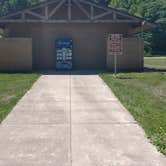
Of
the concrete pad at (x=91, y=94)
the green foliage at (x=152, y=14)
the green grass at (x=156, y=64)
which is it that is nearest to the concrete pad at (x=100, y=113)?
the concrete pad at (x=91, y=94)

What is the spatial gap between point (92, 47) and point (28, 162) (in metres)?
19.7

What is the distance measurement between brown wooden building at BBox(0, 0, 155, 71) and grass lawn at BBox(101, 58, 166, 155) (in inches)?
221

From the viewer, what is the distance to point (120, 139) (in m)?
7.77

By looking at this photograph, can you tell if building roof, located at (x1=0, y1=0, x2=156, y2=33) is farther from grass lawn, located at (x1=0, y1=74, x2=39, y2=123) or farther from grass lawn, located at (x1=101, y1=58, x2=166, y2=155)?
grass lawn, located at (x1=0, y1=74, x2=39, y2=123)

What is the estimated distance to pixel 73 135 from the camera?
26.5ft

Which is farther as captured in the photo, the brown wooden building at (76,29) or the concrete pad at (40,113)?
the brown wooden building at (76,29)

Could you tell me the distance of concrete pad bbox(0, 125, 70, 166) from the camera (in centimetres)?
649

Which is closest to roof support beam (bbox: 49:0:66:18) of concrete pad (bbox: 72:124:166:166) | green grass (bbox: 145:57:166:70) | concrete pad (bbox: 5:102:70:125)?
green grass (bbox: 145:57:166:70)

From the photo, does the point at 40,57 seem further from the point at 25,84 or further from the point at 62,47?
the point at 25,84

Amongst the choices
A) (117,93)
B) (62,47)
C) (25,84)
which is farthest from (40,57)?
(117,93)

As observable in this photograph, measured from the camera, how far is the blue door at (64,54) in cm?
2550

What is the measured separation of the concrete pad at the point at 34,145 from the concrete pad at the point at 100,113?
1.05m

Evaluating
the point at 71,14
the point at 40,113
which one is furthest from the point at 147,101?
the point at 71,14

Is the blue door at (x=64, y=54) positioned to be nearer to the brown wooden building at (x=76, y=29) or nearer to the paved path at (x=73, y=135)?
the brown wooden building at (x=76, y=29)
